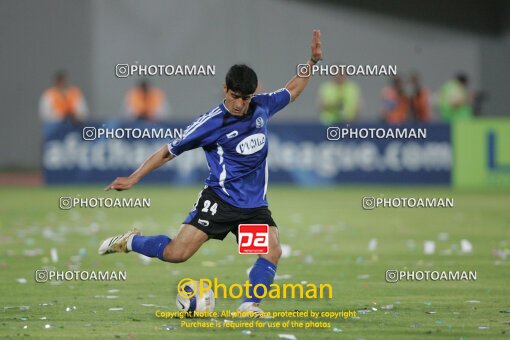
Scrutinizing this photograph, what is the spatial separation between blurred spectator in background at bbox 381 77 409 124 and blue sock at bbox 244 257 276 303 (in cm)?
1897

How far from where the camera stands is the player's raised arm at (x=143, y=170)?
9141mm

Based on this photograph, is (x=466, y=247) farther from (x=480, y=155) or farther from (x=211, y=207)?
(x=480, y=155)

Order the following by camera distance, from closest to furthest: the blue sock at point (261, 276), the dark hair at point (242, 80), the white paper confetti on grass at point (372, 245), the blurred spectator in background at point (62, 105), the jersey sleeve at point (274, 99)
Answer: the dark hair at point (242, 80) → the blue sock at point (261, 276) → the jersey sleeve at point (274, 99) → the white paper confetti on grass at point (372, 245) → the blurred spectator in background at point (62, 105)

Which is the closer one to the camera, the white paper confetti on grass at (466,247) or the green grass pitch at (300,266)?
the green grass pitch at (300,266)

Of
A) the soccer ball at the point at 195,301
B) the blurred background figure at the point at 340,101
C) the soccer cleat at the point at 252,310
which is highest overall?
the blurred background figure at the point at 340,101

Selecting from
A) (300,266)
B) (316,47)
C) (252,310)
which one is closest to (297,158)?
(300,266)

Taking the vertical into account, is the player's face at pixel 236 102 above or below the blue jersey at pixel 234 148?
above

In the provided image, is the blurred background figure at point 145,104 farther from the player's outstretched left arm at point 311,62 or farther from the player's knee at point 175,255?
the player's knee at point 175,255

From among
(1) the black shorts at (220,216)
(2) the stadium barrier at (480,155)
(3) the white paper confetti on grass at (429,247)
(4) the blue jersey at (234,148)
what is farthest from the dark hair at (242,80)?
(2) the stadium barrier at (480,155)

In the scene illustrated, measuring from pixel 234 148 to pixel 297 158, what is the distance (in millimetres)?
16305

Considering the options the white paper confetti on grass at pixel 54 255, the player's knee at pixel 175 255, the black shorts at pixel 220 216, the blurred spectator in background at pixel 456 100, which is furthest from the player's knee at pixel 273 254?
the blurred spectator in background at pixel 456 100

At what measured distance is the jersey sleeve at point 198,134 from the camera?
923 cm

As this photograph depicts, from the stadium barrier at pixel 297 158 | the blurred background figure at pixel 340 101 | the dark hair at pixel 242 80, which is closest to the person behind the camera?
the dark hair at pixel 242 80

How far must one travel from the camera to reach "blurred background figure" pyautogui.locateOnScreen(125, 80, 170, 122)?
2803 cm
